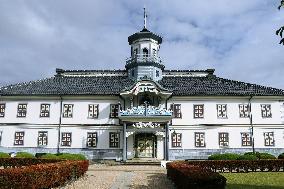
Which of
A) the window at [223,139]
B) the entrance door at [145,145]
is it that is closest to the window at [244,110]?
the window at [223,139]

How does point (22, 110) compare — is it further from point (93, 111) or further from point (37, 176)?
point (37, 176)

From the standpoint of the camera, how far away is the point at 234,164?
23406 mm

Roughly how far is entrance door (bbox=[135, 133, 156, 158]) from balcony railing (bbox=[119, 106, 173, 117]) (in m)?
2.80

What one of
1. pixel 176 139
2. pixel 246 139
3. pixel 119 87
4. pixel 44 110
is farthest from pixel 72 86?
pixel 246 139

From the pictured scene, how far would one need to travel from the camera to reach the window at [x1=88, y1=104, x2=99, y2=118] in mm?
34072

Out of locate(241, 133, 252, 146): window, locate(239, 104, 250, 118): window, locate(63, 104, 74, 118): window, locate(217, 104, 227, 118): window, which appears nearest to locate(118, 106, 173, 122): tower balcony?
locate(217, 104, 227, 118): window

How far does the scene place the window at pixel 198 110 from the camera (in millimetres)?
33844

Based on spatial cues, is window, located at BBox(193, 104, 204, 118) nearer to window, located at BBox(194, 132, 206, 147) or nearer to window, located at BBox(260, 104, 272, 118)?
window, located at BBox(194, 132, 206, 147)

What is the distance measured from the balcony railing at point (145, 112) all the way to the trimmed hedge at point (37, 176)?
1421 cm

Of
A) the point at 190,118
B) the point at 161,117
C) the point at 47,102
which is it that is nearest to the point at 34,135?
the point at 47,102

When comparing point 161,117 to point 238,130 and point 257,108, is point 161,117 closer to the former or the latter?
point 238,130

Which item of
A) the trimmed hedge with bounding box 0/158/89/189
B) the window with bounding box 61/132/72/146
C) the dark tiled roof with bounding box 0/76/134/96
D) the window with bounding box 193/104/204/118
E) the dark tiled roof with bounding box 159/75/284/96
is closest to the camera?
the trimmed hedge with bounding box 0/158/89/189

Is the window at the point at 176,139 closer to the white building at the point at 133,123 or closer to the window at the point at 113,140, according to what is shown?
the white building at the point at 133,123

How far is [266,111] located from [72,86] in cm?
2040
